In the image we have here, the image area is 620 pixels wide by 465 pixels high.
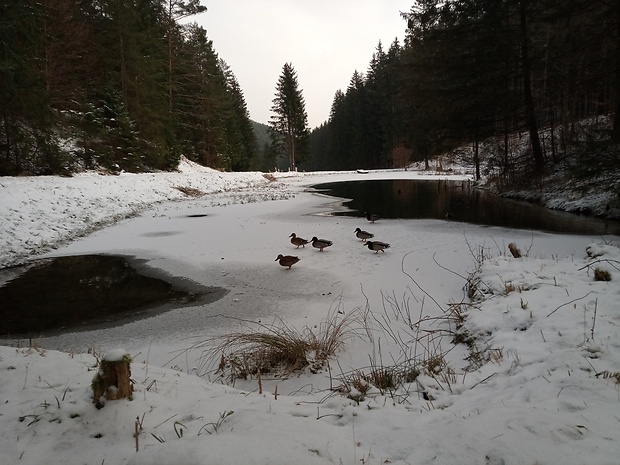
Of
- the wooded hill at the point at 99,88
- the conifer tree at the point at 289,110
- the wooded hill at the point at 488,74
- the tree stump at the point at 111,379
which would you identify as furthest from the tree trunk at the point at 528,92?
the conifer tree at the point at 289,110

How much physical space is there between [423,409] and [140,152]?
89.0 feet

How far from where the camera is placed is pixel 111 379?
2246 mm

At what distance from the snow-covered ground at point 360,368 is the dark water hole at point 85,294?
0.43 metres

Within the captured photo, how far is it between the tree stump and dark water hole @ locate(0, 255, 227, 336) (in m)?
3.25

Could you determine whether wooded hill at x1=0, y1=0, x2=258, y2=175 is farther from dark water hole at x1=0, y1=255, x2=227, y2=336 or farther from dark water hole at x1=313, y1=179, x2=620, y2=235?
dark water hole at x1=313, y1=179, x2=620, y2=235

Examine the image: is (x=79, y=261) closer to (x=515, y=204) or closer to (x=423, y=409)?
(x=423, y=409)

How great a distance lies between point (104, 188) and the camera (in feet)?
52.4

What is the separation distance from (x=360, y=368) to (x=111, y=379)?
2342mm

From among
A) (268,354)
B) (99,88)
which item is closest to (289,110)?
(99,88)

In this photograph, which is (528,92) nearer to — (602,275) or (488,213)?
(488,213)

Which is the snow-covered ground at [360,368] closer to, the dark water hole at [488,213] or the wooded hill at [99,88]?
the dark water hole at [488,213]

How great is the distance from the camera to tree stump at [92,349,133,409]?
2221 millimetres

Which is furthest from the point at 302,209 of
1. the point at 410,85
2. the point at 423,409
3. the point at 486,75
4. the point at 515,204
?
the point at 423,409

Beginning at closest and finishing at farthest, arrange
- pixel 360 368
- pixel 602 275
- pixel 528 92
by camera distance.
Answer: pixel 360 368
pixel 602 275
pixel 528 92
